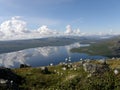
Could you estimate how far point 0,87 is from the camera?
37.2m

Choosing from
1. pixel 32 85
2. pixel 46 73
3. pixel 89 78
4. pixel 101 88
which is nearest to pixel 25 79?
pixel 32 85

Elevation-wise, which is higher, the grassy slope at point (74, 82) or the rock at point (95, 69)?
the rock at point (95, 69)

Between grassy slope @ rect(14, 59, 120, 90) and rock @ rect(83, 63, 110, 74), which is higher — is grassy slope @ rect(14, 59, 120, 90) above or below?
below

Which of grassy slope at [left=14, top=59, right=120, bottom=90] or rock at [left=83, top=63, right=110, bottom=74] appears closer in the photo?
grassy slope at [left=14, top=59, right=120, bottom=90]

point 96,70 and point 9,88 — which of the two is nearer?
point 9,88

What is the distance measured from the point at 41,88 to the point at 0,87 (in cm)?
822

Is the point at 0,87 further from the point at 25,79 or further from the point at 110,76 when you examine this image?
the point at 110,76

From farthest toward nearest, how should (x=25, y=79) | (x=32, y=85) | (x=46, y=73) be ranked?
(x=46, y=73) → (x=25, y=79) → (x=32, y=85)

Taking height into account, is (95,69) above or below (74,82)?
above

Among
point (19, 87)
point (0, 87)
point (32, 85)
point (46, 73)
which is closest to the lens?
point (0, 87)

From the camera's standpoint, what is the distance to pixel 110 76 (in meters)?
43.5

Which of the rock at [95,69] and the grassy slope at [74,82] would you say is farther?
the rock at [95,69]

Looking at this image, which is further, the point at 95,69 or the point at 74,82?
the point at 95,69

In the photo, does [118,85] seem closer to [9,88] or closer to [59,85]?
[59,85]
